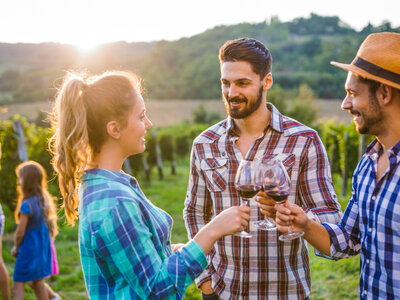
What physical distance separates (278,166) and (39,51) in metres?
29.8

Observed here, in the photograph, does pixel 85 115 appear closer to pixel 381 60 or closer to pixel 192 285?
pixel 381 60

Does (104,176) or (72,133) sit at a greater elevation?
(72,133)

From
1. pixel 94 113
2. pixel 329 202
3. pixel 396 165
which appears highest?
pixel 94 113

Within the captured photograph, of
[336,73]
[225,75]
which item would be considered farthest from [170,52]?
[225,75]

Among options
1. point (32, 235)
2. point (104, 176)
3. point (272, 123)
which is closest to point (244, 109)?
point (272, 123)

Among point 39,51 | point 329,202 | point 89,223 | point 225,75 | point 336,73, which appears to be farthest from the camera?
point 336,73

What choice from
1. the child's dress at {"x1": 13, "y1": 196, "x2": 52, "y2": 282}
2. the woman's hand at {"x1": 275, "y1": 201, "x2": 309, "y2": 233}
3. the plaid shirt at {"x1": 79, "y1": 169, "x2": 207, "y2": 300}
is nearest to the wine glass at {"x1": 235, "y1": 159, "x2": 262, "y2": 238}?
the woman's hand at {"x1": 275, "y1": 201, "x2": 309, "y2": 233}

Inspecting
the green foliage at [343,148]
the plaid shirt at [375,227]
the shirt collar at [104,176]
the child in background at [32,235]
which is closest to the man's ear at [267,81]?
the plaid shirt at [375,227]

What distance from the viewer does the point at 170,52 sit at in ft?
165

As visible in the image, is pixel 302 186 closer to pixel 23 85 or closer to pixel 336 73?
pixel 23 85

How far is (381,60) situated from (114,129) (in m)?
1.33

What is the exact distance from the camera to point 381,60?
1840 mm

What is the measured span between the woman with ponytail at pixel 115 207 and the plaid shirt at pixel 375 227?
65cm

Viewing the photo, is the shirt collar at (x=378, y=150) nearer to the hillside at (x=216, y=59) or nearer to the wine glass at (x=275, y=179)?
the wine glass at (x=275, y=179)
